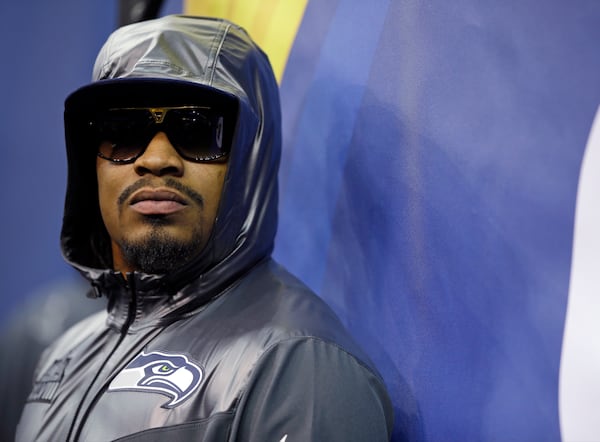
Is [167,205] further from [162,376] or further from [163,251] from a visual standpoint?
[162,376]

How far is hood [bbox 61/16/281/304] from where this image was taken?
5.38ft

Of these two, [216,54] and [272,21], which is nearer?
[216,54]

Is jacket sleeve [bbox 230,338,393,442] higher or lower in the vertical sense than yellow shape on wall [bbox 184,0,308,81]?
lower

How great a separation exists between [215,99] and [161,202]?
0.78ft

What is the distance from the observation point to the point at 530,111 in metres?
1.36

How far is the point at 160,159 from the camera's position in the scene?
1.65m

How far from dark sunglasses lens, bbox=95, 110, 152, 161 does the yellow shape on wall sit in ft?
2.12

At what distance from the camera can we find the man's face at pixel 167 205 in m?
1.64

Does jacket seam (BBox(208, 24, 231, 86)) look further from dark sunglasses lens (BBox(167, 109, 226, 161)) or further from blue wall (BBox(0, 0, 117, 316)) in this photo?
blue wall (BBox(0, 0, 117, 316))

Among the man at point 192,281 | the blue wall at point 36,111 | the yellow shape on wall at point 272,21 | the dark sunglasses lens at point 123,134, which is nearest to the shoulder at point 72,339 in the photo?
the man at point 192,281

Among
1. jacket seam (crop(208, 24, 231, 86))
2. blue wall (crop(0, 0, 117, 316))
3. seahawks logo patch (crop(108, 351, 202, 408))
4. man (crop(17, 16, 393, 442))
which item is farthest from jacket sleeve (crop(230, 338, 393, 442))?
blue wall (crop(0, 0, 117, 316))

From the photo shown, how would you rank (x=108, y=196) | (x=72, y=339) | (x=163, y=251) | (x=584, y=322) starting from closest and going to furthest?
(x=584, y=322) → (x=163, y=251) → (x=108, y=196) → (x=72, y=339)

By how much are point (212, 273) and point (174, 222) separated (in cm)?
12

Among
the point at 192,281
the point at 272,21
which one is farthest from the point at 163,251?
the point at 272,21
